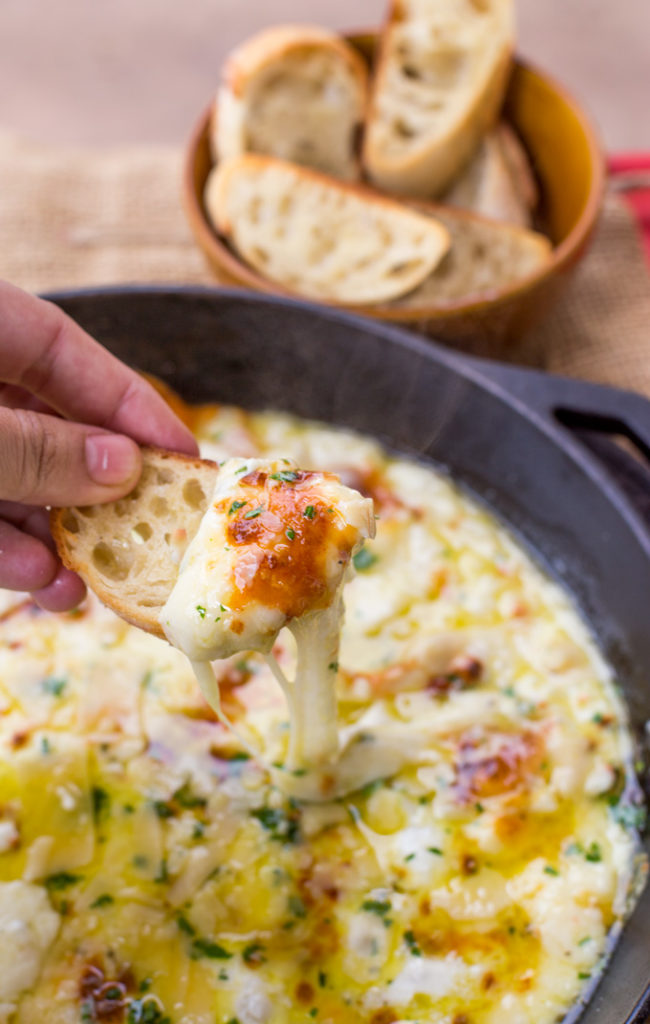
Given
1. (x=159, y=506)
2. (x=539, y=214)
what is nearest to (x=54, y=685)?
(x=159, y=506)

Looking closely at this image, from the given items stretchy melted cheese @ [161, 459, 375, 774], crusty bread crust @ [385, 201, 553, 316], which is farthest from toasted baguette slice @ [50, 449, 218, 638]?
crusty bread crust @ [385, 201, 553, 316]

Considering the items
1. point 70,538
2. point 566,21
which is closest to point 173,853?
point 70,538

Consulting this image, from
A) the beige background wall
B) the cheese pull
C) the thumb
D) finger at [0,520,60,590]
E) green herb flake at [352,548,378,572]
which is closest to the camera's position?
the cheese pull

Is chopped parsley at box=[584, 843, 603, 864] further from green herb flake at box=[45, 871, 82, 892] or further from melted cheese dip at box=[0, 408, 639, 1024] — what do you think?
green herb flake at box=[45, 871, 82, 892]

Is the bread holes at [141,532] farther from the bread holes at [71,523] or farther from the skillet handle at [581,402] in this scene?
the skillet handle at [581,402]

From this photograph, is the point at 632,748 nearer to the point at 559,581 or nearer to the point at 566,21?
the point at 559,581

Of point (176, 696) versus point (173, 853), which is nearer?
point (173, 853)
